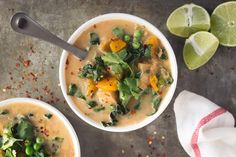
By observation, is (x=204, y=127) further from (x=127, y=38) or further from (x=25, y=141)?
(x=25, y=141)

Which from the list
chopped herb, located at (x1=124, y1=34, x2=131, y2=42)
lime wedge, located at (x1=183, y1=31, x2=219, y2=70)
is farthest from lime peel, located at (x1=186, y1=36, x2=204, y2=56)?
chopped herb, located at (x1=124, y1=34, x2=131, y2=42)

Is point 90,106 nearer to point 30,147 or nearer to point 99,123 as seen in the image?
point 99,123

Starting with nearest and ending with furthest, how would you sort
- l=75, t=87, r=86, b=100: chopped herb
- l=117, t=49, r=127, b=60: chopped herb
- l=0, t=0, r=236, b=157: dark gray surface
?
l=117, t=49, r=127, b=60: chopped herb → l=75, t=87, r=86, b=100: chopped herb → l=0, t=0, r=236, b=157: dark gray surface

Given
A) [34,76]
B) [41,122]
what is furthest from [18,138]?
[34,76]

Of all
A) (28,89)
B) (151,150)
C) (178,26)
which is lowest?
(151,150)

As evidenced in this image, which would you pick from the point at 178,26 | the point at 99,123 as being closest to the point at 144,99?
the point at 99,123

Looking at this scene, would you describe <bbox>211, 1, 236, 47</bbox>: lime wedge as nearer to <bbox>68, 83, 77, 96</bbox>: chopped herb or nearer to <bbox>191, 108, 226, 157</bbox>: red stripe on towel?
<bbox>191, 108, 226, 157</bbox>: red stripe on towel
